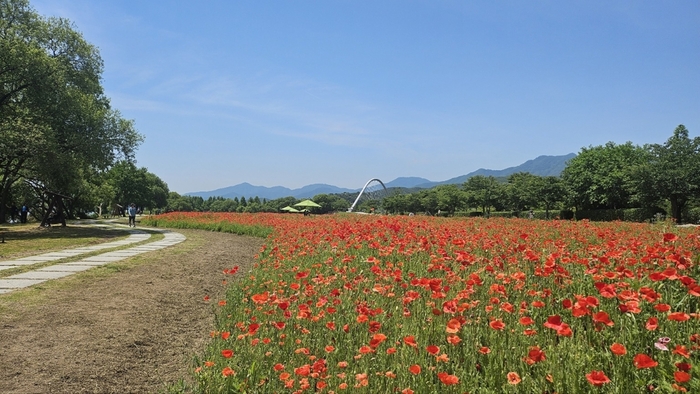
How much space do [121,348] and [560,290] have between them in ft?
16.1

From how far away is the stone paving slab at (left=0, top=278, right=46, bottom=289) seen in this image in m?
6.84

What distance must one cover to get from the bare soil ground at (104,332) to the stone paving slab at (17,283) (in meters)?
0.39

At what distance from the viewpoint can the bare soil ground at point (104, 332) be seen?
3.78 meters

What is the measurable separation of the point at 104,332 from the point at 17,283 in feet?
12.1

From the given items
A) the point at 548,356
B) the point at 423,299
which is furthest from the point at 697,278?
the point at 423,299

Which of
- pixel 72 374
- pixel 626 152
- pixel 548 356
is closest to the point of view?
pixel 548 356

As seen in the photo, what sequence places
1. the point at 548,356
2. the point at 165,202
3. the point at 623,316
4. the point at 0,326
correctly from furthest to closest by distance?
1. the point at 165,202
2. the point at 0,326
3. the point at 623,316
4. the point at 548,356

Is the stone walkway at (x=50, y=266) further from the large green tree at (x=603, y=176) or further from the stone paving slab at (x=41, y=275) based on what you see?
the large green tree at (x=603, y=176)

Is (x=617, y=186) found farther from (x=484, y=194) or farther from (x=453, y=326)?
(x=453, y=326)

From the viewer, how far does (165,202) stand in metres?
105

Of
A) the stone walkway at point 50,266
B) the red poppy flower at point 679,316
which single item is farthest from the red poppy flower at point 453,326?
the stone walkway at point 50,266

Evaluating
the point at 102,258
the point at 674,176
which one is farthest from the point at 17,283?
the point at 674,176

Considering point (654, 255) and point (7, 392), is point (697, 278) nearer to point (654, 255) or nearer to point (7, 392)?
point (654, 255)

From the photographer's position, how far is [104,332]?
4.84 metres
